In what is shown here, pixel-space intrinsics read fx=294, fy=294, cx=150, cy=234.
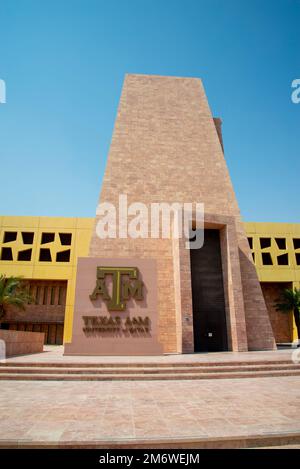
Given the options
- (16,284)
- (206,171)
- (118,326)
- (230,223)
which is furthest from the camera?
(16,284)

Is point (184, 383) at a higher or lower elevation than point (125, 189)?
lower

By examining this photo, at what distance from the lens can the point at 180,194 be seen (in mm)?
17766

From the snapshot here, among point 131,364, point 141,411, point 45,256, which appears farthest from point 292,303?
point 141,411

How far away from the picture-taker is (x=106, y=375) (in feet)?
28.5

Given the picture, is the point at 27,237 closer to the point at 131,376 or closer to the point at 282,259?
the point at 131,376

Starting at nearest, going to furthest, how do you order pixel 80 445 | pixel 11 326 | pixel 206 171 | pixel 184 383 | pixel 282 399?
pixel 80 445 → pixel 282 399 → pixel 184 383 → pixel 206 171 → pixel 11 326

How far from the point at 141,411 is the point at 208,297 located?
432 inches

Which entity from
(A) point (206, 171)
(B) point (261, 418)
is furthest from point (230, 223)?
(B) point (261, 418)

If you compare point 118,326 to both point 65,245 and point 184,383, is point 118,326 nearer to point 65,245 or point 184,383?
point 184,383

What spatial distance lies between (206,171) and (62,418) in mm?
16467

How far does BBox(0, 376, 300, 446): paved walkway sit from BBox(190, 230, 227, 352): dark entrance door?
7.38 meters

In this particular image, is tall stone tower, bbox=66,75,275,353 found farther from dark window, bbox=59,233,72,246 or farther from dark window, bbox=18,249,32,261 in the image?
dark window, bbox=18,249,32,261

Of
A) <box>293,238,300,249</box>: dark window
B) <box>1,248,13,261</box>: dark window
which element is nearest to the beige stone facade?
<box>293,238,300,249</box>: dark window

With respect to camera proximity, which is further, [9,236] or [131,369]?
[9,236]
